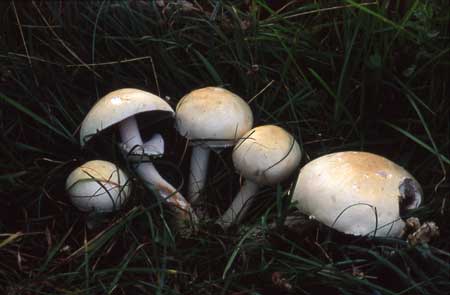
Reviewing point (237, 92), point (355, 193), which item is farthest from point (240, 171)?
point (237, 92)

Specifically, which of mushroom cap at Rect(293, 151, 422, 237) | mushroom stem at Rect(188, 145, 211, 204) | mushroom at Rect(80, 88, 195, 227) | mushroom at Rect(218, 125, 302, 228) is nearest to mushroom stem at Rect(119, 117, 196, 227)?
mushroom at Rect(80, 88, 195, 227)

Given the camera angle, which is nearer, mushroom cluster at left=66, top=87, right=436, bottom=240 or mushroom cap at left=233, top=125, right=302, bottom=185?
mushroom cluster at left=66, top=87, right=436, bottom=240

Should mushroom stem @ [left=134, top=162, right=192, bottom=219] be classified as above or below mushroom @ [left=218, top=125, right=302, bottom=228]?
below

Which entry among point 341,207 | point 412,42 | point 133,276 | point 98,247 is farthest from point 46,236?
point 412,42

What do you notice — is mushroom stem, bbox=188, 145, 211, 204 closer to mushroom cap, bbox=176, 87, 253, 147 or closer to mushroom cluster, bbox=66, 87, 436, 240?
→ mushroom cluster, bbox=66, 87, 436, 240

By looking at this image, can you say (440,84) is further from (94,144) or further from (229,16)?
(94,144)

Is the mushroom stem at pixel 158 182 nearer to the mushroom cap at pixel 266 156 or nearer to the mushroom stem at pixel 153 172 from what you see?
the mushroom stem at pixel 153 172

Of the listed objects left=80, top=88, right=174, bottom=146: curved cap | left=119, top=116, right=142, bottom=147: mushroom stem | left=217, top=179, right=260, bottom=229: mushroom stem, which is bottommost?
left=217, top=179, right=260, bottom=229: mushroom stem

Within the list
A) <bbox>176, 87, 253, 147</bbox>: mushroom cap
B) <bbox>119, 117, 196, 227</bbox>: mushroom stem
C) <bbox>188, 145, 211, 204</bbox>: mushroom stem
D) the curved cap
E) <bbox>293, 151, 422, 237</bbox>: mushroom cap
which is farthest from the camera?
<bbox>188, 145, 211, 204</bbox>: mushroom stem
